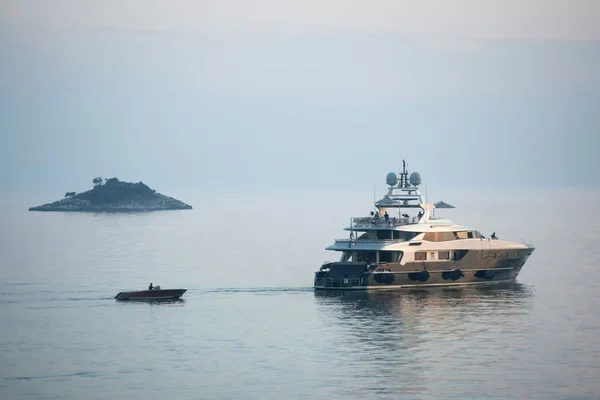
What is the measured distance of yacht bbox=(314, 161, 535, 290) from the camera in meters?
102

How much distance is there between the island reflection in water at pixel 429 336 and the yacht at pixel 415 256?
1.04 meters

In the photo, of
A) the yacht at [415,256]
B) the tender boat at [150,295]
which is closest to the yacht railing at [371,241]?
the yacht at [415,256]

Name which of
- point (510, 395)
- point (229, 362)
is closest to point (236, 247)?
point (229, 362)

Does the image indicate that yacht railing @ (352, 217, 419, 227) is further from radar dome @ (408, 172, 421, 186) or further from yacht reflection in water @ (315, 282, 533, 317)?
yacht reflection in water @ (315, 282, 533, 317)

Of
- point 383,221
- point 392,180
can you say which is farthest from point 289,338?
point 392,180

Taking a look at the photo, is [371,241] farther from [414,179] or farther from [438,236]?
[414,179]

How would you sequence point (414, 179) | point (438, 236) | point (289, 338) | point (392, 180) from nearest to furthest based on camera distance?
point (289, 338) < point (438, 236) < point (414, 179) < point (392, 180)

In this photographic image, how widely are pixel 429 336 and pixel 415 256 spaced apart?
20626 mm

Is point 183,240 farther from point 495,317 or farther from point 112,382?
point 112,382

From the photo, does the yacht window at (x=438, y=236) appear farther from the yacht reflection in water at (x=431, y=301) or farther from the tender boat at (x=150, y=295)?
the tender boat at (x=150, y=295)

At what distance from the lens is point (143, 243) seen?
578 ft

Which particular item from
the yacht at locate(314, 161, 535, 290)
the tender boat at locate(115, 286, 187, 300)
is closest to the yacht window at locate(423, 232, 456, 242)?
the yacht at locate(314, 161, 535, 290)

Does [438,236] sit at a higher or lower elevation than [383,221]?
lower

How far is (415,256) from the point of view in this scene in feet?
338
